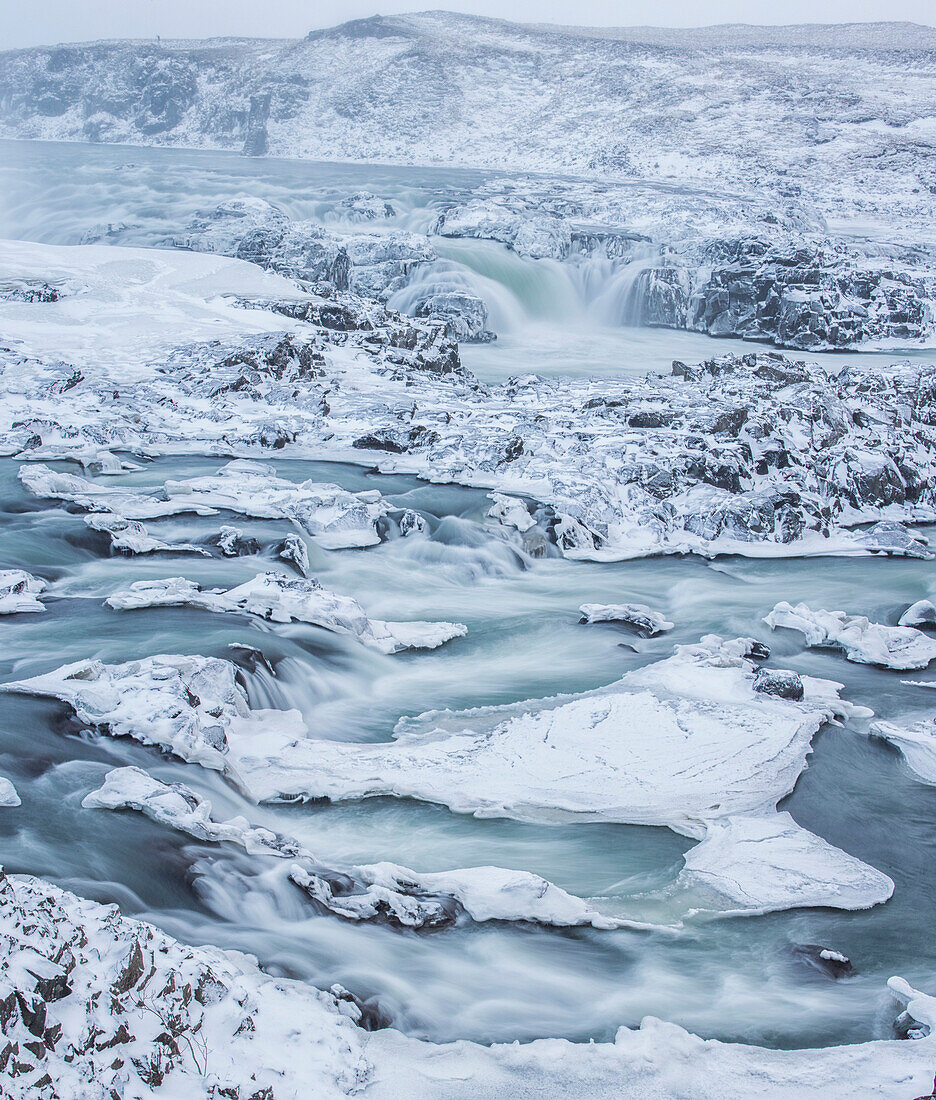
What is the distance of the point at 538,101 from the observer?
49.6 meters

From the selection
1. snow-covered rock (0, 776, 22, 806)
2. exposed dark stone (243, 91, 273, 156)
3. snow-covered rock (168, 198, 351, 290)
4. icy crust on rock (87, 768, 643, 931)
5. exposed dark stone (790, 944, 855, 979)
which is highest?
exposed dark stone (243, 91, 273, 156)

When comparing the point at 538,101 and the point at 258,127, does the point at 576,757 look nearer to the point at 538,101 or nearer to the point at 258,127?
the point at 538,101

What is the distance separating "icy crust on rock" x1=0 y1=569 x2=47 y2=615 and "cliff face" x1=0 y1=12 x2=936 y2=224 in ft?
101

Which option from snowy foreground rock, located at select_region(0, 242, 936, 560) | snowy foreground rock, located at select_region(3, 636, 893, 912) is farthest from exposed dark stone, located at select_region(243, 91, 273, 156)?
snowy foreground rock, located at select_region(3, 636, 893, 912)

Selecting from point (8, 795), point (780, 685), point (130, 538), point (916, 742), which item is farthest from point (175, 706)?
point (916, 742)

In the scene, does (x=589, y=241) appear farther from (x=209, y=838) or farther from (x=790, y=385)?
(x=209, y=838)

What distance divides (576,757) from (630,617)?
2.44 m

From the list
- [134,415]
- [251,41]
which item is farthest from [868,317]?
[251,41]

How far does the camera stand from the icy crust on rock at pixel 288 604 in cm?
690

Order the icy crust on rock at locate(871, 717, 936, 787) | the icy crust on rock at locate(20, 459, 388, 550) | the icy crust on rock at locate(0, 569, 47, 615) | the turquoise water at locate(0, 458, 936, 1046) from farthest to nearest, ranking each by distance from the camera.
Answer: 1. the icy crust on rock at locate(20, 459, 388, 550)
2. the icy crust on rock at locate(0, 569, 47, 615)
3. the icy crust on rock at locate(871, 717, 936, 787)
4. the turquoise water at locate(0, 458, 936, 1046)

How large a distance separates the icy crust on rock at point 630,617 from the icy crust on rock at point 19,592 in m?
4.23

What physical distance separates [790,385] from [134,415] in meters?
8.70

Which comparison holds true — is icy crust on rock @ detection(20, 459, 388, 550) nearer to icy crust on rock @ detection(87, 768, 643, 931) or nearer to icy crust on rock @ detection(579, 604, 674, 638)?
icy crust on rock @ detection(579, 604, 674, 638)

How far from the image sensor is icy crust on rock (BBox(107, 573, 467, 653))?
6.90m
